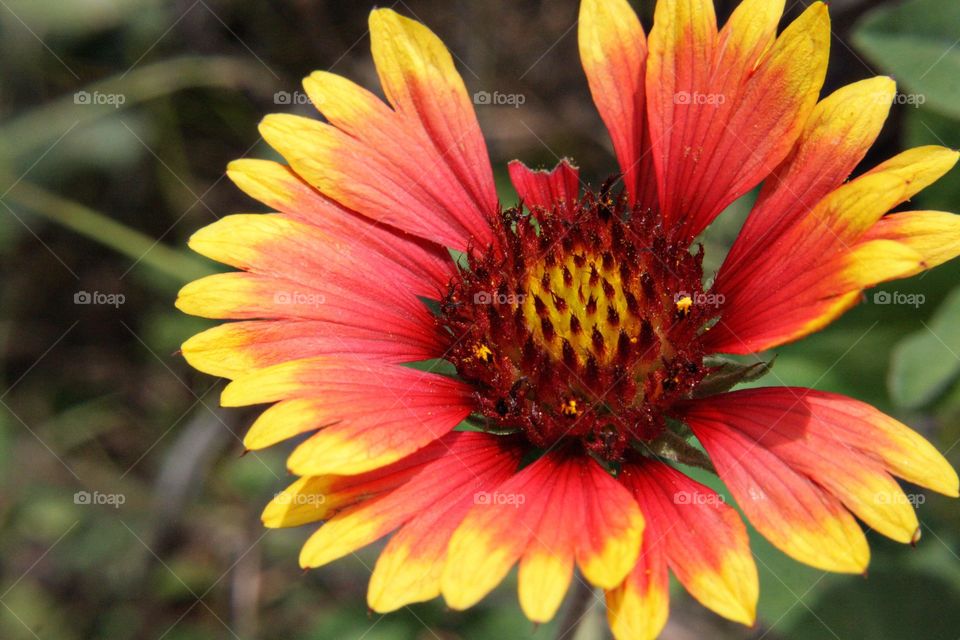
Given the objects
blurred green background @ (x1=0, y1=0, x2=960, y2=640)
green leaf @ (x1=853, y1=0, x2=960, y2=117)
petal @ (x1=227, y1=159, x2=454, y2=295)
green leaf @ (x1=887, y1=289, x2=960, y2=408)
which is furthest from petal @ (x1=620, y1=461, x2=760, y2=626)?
green leaf @ (x1=853, y1=0, x2=960, y2=117)

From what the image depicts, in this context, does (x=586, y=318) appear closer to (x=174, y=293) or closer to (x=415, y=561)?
(x=415, y=561)

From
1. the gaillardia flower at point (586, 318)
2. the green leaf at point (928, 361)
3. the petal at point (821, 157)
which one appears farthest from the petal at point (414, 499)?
the green leaf at point (928, 361)

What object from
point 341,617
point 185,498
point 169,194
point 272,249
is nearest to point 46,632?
point 185,498

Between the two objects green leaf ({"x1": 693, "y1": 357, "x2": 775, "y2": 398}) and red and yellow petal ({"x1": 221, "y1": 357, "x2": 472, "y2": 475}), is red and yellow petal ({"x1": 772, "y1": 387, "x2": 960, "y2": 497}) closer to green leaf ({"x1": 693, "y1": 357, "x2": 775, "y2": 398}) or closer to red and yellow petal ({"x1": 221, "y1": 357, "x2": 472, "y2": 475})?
green leaf ({"x1": 693, "y1": 357, "x2": 775, "y2": 398})

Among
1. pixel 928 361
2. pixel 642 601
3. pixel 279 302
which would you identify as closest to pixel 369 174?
pixel 279 302

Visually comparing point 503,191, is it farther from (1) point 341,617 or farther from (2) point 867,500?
(2) point 867,500
